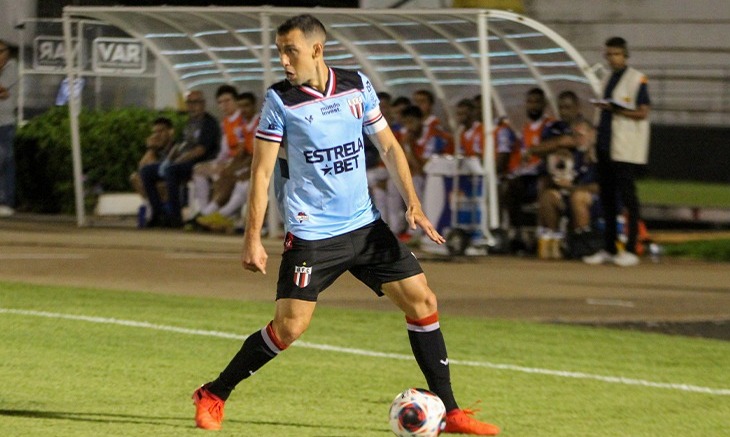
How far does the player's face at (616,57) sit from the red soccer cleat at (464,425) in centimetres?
894

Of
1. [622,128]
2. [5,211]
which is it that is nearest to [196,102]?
[5,211]

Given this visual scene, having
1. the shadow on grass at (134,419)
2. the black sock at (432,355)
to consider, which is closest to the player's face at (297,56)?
the black sock at (432,355)

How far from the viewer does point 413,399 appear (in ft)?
21.0

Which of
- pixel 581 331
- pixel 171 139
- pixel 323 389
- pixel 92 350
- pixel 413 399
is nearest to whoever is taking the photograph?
pixel 413 399

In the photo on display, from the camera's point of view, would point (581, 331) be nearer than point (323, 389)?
No

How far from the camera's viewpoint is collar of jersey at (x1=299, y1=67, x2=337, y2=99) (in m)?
6.68

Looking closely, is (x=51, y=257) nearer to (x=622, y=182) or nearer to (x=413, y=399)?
(x=622, y=182)

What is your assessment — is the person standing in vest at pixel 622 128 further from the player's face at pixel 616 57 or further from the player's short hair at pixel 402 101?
the player's short hair at pixel 402 101

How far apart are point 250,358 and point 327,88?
1.34m

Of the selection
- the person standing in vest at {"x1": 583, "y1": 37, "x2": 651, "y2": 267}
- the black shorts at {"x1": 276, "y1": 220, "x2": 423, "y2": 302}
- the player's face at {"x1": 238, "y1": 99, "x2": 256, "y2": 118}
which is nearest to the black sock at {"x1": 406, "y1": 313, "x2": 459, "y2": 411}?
the black shorts at {"x1": 276, "y1": 220, "x2": 423, "y2": 302}

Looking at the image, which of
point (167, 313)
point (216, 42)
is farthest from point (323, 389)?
point (216, 42)

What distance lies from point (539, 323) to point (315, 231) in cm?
487

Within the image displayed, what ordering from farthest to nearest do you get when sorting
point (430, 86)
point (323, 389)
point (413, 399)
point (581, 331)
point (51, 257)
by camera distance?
1. point (430, 86)
2. point (51, 257)
3. point (581, 331)
4. point (323, 389)
5. point (413, 399)

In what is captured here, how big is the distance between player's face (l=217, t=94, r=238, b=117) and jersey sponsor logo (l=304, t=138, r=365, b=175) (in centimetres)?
1219
